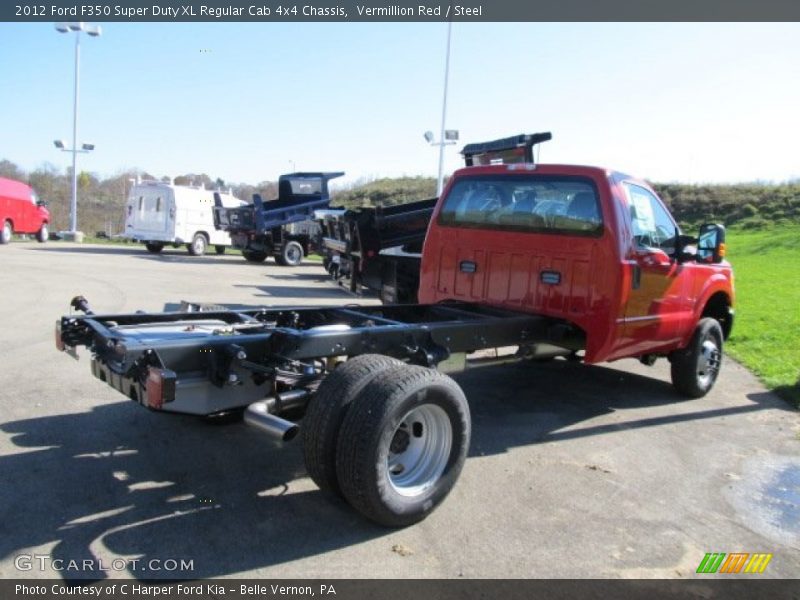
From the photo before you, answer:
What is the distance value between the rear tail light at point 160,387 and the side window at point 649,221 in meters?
4.08

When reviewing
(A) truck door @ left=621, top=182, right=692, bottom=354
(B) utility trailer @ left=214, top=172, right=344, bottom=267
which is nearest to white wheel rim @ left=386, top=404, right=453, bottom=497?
(A) truck door @ left=621, top=182, right=692, bottom=354

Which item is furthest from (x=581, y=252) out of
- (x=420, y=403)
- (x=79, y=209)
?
(x=79, y=209)

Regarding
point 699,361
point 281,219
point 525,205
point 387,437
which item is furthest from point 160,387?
point 281,219

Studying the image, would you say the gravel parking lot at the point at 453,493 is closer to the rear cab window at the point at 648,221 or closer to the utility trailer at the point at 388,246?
the rear cab window at the point at 648,221

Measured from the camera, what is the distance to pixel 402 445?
405 centimetres

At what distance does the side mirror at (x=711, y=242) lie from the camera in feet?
22.6

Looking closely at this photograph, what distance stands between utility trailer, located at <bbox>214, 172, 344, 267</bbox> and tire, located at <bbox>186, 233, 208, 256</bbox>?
215 cm

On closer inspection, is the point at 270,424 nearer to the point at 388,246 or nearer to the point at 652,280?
the point at 652,280

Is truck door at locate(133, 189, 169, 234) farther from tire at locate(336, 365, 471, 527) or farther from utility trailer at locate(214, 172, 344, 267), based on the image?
tire at locate(336, 365, 471, 527)

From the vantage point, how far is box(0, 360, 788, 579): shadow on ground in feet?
11.4

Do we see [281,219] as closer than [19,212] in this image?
Yes

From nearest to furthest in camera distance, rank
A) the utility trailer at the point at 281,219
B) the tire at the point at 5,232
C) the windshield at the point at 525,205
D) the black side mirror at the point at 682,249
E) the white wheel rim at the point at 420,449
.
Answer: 1. the white wheel rim at the point at 420,449
2. the windshield at the point at 525,205
3. the black side mirror at the point at 682,249
4. the utility trailer at the point at 281,219
5. the tire at the point at 5,232

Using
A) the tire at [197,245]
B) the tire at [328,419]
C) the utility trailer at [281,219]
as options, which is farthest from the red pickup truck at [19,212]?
the tire at [328,419]

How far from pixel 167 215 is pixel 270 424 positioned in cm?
2079
